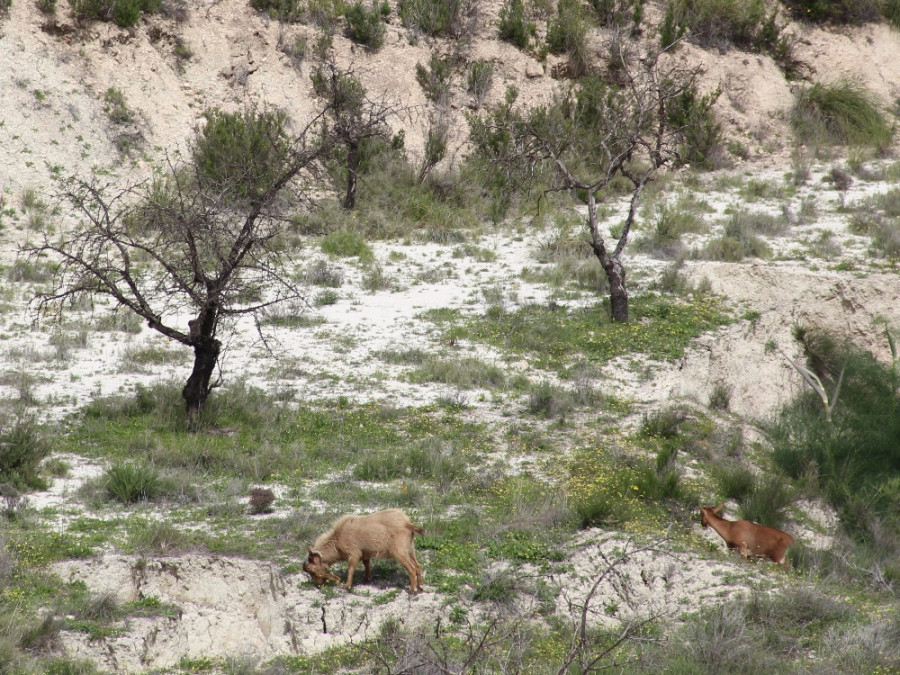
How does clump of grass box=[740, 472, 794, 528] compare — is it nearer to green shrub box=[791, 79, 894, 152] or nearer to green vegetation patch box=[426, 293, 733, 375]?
green vegetation patch box=[426, 293, 733, 375]

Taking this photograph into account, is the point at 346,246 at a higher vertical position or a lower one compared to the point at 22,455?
higher

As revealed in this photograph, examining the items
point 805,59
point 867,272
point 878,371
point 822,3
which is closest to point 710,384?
point 878,371

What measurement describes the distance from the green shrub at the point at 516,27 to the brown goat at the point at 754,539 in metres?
20.2

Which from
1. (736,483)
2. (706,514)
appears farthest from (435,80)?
(706,514)

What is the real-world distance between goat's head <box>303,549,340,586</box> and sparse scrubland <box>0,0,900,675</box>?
0.11 meters

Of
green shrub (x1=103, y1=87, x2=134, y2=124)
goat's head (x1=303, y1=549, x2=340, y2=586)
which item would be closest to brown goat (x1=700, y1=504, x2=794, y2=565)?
goat's head (x1=303, y1=549, x2=340, y2=586)

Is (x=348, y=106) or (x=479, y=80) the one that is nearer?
(x=348, y=106)

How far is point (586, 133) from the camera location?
77.3 feet

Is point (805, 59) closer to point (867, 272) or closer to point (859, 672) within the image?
point (867, 272)

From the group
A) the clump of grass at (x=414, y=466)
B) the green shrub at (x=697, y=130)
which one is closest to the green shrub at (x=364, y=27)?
the green shrub at (x=697, y=130)

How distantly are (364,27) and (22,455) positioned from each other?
17.9 m

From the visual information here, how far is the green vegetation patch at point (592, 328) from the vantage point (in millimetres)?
13570

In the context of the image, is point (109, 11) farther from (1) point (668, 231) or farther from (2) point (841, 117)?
(2) point (841, 117)

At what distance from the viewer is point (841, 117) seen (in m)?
24.8
